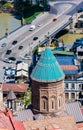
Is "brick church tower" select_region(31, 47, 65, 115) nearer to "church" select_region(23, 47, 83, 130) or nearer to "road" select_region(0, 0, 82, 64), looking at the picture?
"church" select_region(23, 47, 83, 130)

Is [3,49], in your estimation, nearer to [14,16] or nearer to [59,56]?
[59,56]

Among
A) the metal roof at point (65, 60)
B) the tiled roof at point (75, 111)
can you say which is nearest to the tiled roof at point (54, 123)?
the tiled roof at point (75, 111)

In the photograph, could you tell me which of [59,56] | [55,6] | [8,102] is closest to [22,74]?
[59,56]

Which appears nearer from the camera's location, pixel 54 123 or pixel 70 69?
pixel 54 123

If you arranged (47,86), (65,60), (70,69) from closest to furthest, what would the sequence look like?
(47,86)
(70,69)
(65,60)

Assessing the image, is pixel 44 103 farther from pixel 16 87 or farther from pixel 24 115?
pixel 16 87

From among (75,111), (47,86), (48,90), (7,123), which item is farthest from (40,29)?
(7,123)

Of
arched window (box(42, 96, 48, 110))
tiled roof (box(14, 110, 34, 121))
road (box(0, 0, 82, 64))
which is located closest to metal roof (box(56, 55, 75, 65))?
road (box(0, 0, 82, 64))
